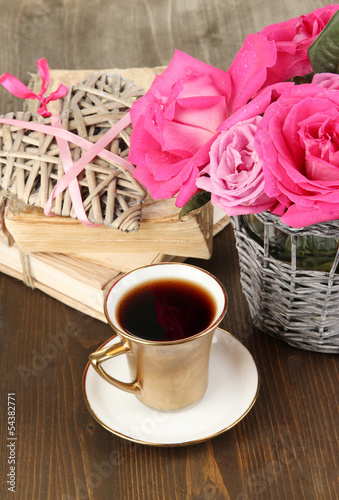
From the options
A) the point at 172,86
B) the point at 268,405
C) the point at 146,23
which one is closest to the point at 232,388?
the point at 268,405

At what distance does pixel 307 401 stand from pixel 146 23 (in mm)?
1000

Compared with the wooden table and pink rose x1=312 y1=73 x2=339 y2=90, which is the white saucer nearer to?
the wooden table

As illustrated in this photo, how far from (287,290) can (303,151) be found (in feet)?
0.56

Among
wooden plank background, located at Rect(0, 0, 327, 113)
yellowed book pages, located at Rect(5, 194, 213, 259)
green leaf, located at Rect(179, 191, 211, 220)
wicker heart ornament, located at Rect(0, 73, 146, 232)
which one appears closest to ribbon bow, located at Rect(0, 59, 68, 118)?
wicker heart ornament, located at Rect(0, 73, 146, 232)

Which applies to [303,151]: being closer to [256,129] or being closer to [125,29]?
[256,129]

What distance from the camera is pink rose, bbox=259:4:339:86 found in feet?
1.66

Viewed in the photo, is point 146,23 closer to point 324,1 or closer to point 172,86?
point 324,1

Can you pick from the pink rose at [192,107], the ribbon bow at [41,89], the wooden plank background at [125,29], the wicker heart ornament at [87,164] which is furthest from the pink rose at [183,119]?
the wooden plank background at [125,29]

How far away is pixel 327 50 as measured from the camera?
0.48 metres

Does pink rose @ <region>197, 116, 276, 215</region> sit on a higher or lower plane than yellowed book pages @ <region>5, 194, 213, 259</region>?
higher

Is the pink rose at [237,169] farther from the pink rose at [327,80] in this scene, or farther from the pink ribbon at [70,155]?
the pink ribbon at [70,155]

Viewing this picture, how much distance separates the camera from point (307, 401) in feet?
1.88

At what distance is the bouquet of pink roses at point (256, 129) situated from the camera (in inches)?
17.0

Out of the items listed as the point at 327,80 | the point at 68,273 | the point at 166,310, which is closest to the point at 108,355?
the point at 166,310
